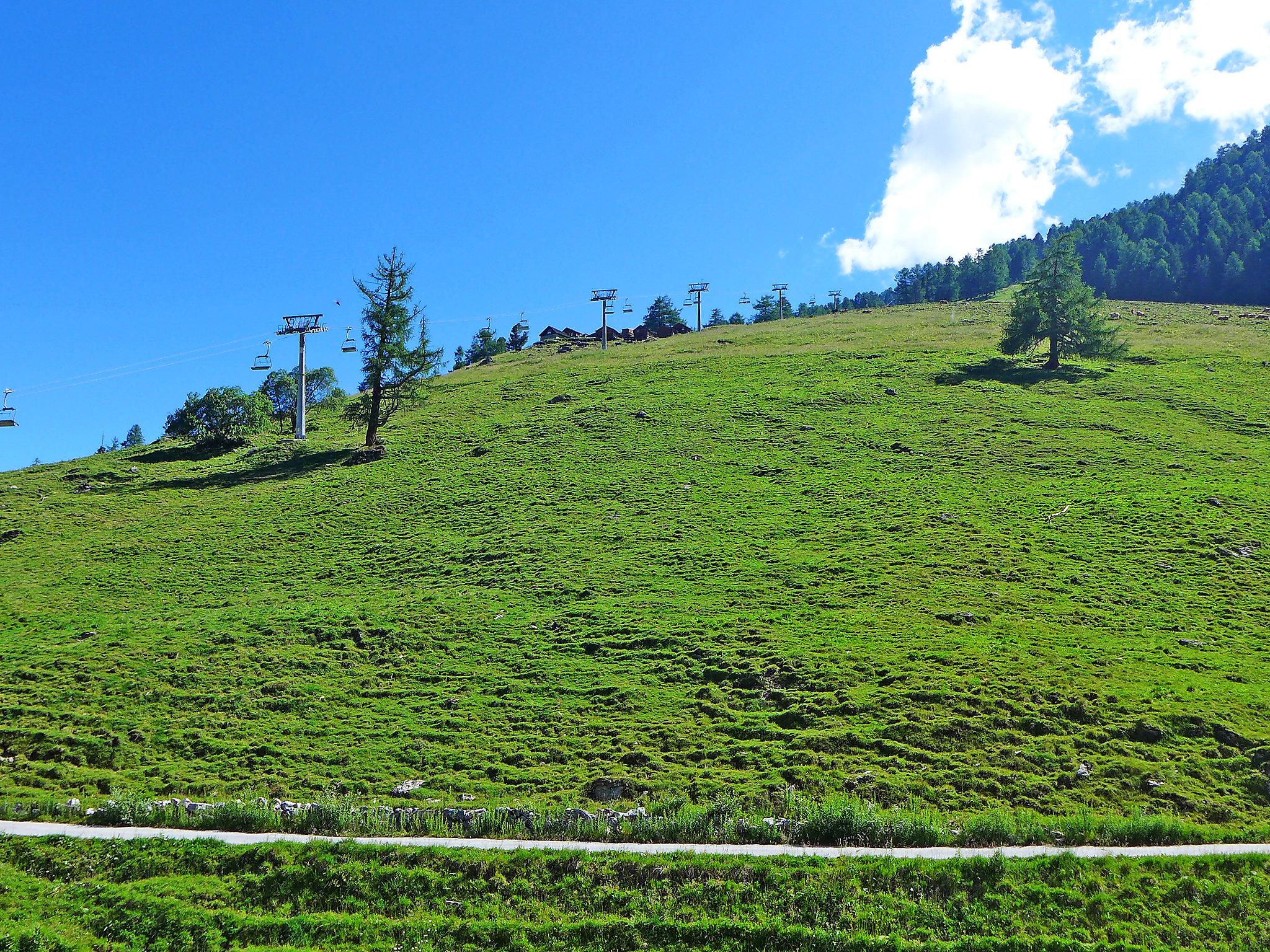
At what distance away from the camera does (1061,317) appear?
82.8m

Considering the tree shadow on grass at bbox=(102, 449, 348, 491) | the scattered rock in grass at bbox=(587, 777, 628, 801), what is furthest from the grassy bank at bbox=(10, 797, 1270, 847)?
the tree shadow on grass at bbox=(102, 449, 348, 491)

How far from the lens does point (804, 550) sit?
147ft

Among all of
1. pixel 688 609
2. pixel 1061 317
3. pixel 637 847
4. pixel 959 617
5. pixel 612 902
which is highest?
pixel 1061 317

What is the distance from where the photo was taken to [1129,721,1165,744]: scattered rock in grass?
2603cm

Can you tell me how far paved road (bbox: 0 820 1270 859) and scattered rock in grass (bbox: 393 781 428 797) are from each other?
398 centimetres

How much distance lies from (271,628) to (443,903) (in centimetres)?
2342

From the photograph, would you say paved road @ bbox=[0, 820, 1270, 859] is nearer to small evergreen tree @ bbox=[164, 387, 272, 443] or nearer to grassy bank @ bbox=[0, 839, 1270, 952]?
grassy bank @ bbox=[0, 839, 1270, 952]

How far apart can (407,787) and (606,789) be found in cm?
631

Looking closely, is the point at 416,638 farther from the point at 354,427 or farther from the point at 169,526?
the point at 354,427

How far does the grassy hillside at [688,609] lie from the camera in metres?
26.1

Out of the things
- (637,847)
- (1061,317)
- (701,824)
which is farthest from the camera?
(1061,317)

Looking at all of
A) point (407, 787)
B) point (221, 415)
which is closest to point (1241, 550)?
point (407, 787)

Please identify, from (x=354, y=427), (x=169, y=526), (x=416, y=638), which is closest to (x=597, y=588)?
(x=416, y=638)

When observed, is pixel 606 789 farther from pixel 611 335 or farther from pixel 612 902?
pixel 611 335
